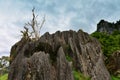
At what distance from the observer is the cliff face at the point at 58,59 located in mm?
22656

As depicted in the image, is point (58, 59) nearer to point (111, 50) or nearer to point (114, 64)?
point (114, 64)

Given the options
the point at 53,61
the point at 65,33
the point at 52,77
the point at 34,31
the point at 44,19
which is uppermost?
the point at 44,19

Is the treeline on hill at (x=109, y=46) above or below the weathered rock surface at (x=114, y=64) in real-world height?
above

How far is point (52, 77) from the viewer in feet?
74.6

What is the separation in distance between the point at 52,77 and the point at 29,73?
213cm

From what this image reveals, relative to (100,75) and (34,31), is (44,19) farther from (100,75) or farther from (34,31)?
(100,75)

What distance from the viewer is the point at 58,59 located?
78.9 feet

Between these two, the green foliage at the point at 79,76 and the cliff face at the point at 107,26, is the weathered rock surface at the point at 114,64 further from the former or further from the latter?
the cliff face at the point at 107,26

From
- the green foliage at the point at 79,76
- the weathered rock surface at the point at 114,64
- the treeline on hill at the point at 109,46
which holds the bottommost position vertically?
the green foliage at the point at 79,76

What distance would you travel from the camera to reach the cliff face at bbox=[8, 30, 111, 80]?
22656 millimetres

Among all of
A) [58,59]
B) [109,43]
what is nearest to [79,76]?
[58,59]

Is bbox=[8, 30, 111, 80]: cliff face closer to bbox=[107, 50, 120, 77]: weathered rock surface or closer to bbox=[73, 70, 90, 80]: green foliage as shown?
bbox=[73, 70, 90, 80]: green foliage

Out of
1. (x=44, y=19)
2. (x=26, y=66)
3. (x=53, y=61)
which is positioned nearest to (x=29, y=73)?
(x=26, y=66)

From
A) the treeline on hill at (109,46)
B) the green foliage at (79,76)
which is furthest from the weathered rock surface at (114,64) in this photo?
the green foliage at (79,76)
